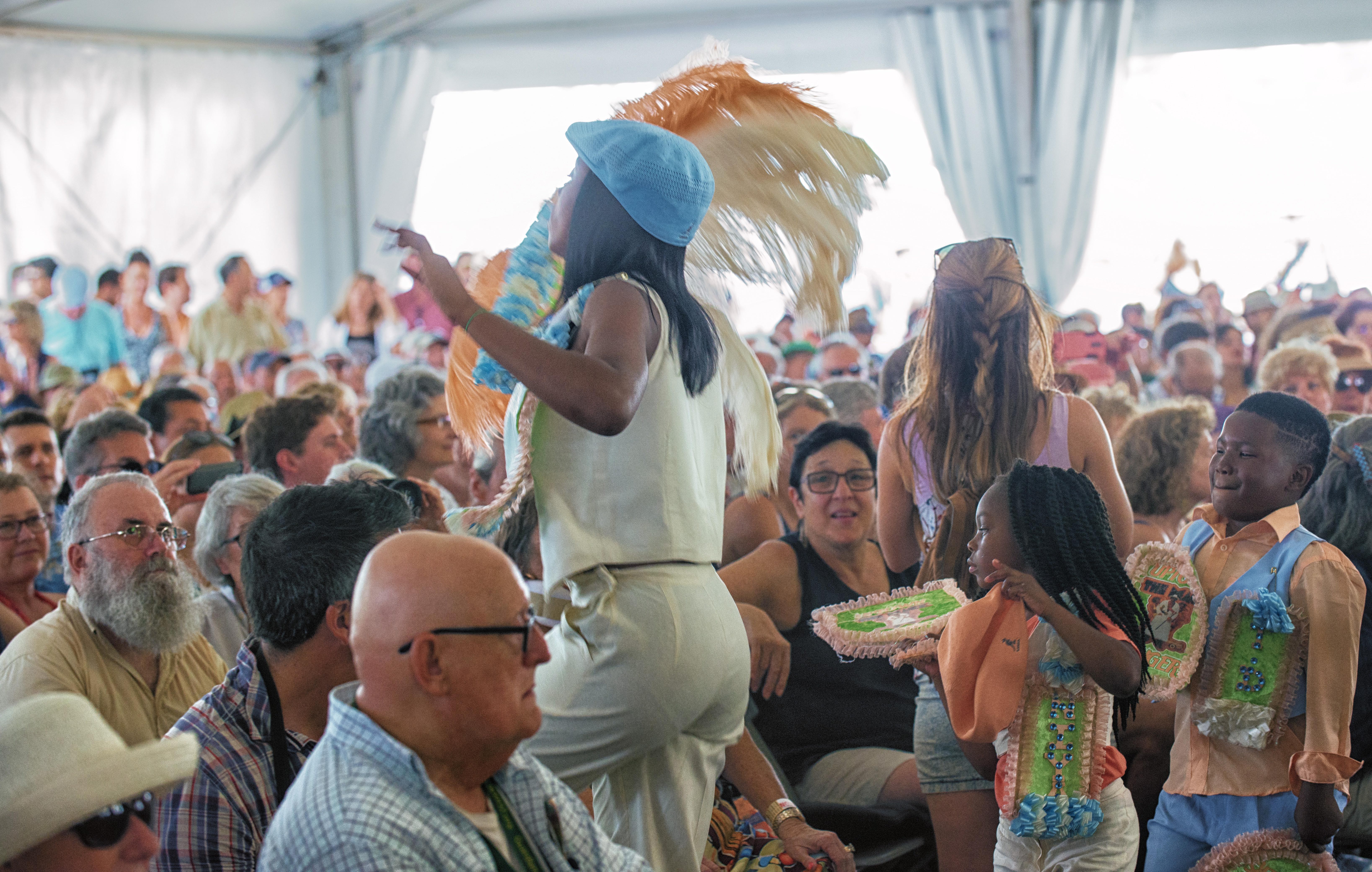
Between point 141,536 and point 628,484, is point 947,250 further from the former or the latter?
point 141,536

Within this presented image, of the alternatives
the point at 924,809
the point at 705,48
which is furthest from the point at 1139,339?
the point at 705,48

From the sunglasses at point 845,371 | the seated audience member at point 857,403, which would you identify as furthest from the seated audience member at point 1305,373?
the sunglasses at point 845,371

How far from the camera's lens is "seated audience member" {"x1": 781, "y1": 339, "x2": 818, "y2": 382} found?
24.9ft

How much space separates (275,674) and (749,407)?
2.95 ft

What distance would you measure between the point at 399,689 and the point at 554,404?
48 cm

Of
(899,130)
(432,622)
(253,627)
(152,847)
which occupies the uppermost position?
(899,130)

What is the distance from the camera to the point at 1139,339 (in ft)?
26.6

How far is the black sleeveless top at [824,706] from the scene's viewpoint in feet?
10.7

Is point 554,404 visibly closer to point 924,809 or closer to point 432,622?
point 432,622

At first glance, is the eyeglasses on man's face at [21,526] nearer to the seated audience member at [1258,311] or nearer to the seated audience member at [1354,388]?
the seated audience member at [1354,388]

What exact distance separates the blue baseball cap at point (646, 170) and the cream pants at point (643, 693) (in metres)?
0.52

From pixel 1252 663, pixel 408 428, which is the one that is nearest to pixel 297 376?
pixel 408 428

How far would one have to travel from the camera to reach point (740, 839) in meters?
2.69

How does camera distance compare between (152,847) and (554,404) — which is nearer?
(152,847)
